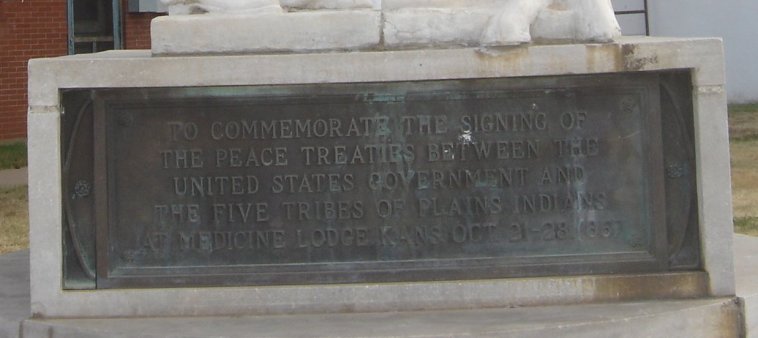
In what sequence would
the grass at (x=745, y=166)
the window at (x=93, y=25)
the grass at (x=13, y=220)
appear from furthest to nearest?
the window at (x=93, y=25), the grass at (x=745, y=166), the grass at (x=13, y=220)

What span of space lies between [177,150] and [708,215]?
216 cm

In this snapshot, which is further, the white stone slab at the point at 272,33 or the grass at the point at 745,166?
the grass at the point at 745,166

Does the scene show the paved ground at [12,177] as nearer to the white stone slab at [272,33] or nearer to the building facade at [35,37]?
the building facade at [35,37]

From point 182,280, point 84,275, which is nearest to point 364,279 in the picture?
point 182,280

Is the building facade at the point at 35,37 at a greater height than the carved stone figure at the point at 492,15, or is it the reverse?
the building facade at the point at 35,37

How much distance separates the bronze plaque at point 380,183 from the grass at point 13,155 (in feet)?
31.4

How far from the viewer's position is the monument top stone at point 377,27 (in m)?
5.25

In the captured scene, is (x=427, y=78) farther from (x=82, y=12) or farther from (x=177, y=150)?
(x=82, y=12)

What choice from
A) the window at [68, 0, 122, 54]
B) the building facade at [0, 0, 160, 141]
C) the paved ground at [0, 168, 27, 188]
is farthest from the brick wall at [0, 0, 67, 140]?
the paved ground at [0, 168, 27, 188]

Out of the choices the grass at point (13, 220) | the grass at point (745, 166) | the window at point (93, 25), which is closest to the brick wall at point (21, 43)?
the window at point (93, 25)

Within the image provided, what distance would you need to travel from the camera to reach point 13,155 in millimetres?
15211

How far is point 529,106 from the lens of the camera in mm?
5344

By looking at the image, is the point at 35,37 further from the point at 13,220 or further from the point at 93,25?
the point at 13,220

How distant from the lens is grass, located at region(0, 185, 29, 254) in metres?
9.55
